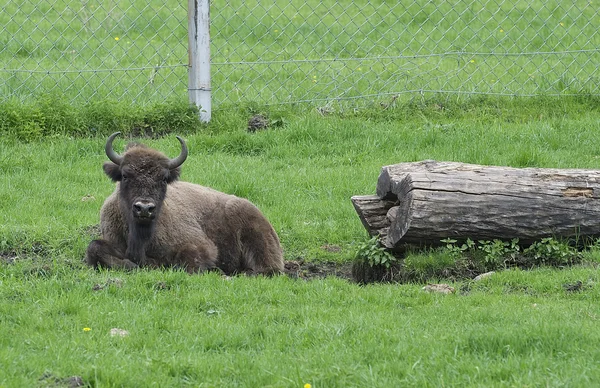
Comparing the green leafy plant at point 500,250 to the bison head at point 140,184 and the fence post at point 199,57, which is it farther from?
the fence post at point 199,57

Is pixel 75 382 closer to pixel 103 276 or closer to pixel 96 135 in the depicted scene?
pixel 103 276

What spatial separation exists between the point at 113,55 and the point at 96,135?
3961 millimetres

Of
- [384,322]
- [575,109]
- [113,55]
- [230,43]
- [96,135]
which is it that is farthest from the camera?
[230,43]

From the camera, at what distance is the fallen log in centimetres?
810

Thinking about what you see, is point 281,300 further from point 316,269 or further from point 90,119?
point 90,119

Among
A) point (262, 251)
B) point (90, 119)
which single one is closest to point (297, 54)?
point (90, 119)

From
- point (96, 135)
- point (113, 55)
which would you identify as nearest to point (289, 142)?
point (96, 135)

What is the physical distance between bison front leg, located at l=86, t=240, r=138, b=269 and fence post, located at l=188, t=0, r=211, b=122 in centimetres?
457

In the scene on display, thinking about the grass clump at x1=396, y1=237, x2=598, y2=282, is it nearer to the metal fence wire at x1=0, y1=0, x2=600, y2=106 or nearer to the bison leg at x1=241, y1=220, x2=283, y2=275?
the bison leg at x1=241, y1=220, x2=283, y2=275

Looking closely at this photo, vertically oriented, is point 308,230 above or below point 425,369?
below

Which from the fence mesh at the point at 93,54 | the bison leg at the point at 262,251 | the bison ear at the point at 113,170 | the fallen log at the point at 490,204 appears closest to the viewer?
the fallen log at the point at 490,204

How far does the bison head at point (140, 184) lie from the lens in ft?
27.8

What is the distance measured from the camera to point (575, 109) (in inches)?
545

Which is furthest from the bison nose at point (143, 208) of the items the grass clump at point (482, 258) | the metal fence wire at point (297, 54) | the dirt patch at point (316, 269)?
the metal fence wire at point (297, 54)
